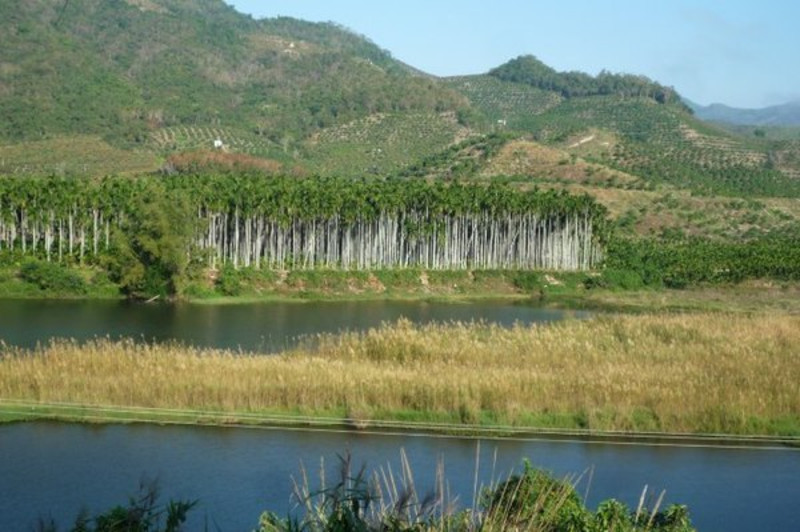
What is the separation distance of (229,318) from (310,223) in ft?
65.3

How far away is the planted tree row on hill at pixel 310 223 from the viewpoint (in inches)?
2734

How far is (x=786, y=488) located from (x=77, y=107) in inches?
5272

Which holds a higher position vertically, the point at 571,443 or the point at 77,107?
the point at 77,107

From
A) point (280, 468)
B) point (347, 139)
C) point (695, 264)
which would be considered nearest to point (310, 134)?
point (347, 139)

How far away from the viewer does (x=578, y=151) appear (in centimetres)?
15112

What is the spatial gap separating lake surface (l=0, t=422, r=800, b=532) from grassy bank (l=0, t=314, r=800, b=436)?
5.16 ft

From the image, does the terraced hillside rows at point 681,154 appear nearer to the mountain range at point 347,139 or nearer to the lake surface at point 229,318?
the mountain range at point 347,139

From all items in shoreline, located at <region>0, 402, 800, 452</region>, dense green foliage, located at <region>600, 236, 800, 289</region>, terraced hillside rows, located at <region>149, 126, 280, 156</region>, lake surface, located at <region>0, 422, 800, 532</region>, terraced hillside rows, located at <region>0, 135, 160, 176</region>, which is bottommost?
lake surface, located at <region>0, 422, 800, 532</region>

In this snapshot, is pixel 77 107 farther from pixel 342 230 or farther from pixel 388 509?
pixel 388 509

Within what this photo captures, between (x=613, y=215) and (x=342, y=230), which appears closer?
(x=342, y=230)

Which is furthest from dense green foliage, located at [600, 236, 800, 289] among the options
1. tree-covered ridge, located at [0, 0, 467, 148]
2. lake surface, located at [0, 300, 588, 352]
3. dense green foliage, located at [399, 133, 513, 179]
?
tree-covered ridge, located at [0, 0, 467, 148]

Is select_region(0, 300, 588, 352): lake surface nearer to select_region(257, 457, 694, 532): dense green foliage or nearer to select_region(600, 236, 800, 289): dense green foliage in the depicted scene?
select_region(600, 236, 800, 289): dense green foliage

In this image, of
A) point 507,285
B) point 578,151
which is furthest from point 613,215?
point 578,151

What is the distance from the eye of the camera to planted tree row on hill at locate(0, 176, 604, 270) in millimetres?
69438
